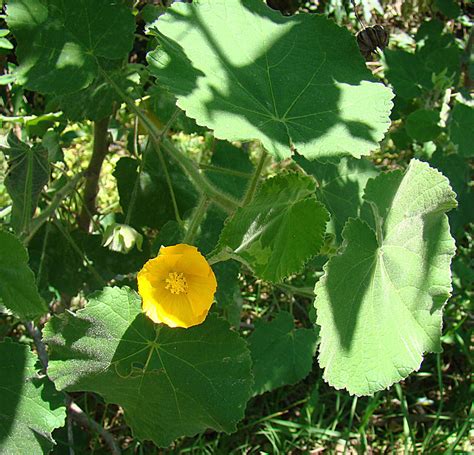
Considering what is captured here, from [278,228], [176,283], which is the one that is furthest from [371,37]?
[176,283]

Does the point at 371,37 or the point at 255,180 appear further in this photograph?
the point at 371,37

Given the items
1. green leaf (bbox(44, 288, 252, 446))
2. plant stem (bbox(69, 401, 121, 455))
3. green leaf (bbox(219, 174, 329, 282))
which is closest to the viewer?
green leaf (bbox(219, 174, 329, 282))

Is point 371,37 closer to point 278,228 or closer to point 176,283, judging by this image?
point 278,228

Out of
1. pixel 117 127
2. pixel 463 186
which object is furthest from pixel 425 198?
pixel 117 127

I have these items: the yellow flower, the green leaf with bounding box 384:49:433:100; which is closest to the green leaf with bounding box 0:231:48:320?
the yellow flower

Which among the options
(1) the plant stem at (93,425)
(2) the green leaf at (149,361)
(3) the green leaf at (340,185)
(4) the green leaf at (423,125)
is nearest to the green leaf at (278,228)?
(2) the green leaf at (149,361)

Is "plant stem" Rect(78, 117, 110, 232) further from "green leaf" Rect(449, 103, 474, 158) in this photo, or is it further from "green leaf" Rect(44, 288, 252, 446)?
"green leaf" Rect(449, 103, 474, 158)
